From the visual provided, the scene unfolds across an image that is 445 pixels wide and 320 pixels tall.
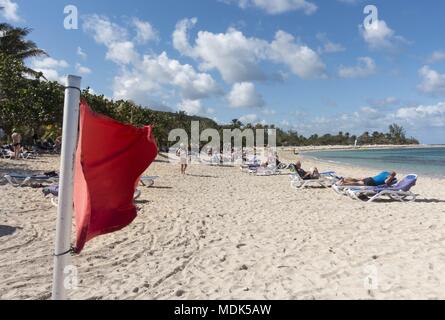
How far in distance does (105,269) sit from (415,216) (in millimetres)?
5832

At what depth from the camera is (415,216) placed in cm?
752

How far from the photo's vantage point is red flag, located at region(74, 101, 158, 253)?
210cm

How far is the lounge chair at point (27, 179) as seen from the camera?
33.5 ft

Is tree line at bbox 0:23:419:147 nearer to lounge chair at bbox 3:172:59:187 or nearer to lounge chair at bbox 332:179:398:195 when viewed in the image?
lounge chair at bbox 3:172:59:187

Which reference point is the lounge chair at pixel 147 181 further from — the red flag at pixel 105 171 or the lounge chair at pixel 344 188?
the red flag at pixel 105 171

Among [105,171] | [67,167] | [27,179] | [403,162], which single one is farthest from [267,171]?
[403,162]

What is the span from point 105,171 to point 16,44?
2857 centimetres

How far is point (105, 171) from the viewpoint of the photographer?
2.16 m

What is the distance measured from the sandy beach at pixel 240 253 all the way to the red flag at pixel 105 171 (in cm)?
172

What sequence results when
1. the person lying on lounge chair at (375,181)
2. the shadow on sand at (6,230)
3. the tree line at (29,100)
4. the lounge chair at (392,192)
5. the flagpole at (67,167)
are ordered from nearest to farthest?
the flagpole at (67,167) → the shadow on sand at (6,230) → the lounge chair at (392,192) → the person lying on lounge chair at (375,181) → the tree line at (29,100)

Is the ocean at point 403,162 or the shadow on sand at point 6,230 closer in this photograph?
the shadow on sand at point 6,230

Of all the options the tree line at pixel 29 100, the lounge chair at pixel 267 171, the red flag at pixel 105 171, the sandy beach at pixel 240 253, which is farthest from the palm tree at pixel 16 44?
the red flag at pixel 105 171
